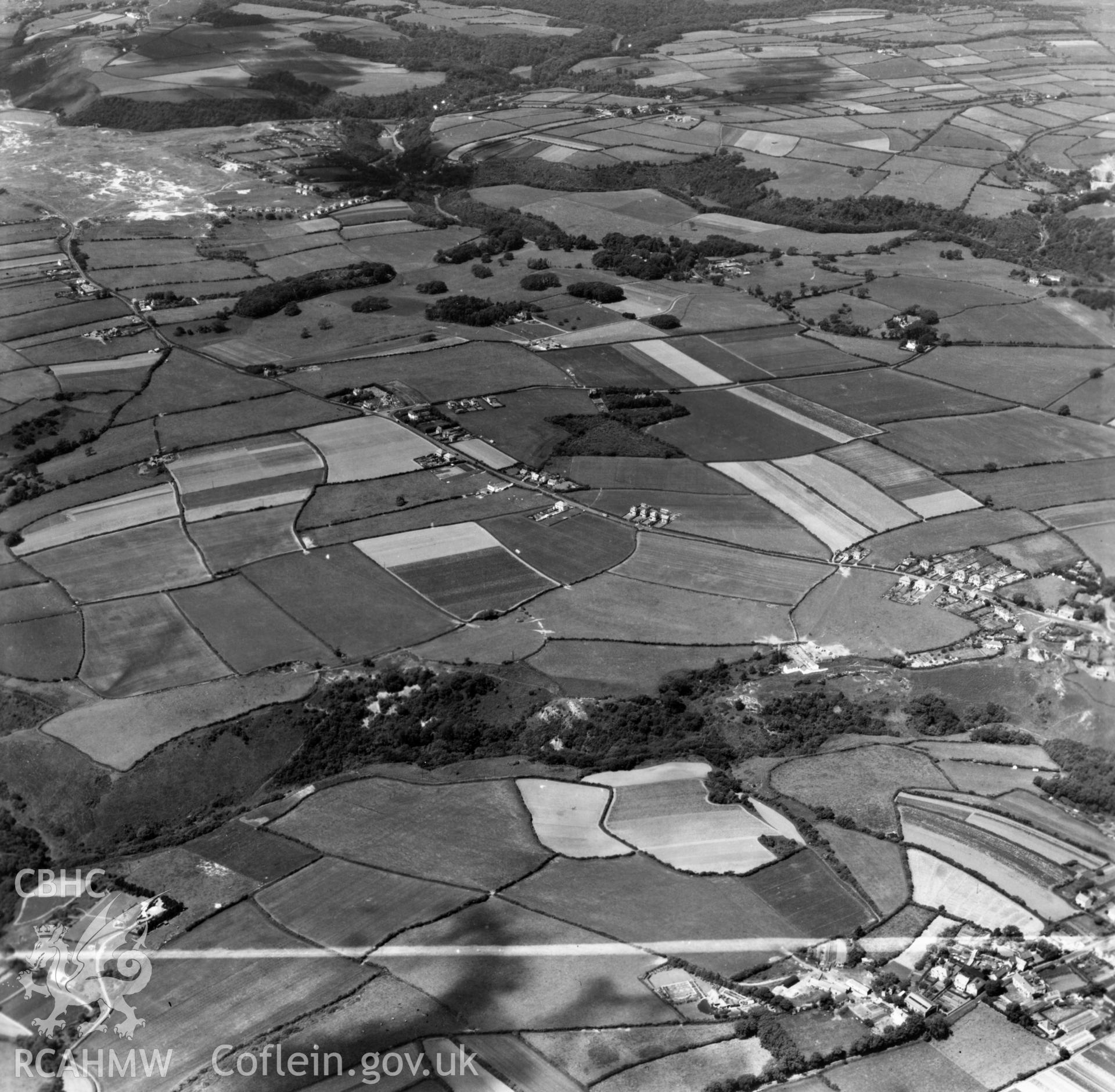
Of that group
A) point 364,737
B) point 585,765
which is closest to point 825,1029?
point 585,765

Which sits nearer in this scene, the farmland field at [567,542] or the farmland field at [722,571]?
the farmland field at [722,571]

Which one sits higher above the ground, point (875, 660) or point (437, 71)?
point (437, 71)

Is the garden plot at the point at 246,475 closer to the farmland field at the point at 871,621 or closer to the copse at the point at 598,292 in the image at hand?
the farmland field at the point at 871,621

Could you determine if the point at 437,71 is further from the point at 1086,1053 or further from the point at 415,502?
the point at 1086,1053

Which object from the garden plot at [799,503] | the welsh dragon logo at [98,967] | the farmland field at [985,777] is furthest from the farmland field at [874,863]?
the welsh dragon logo at [98,967]

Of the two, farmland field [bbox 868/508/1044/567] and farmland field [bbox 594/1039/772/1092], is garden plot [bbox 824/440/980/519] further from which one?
farmland field [bbox 594/1039/772/1092]

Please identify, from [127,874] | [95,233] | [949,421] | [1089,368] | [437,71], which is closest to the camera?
[127,874]

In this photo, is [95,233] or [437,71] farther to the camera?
[437,71]

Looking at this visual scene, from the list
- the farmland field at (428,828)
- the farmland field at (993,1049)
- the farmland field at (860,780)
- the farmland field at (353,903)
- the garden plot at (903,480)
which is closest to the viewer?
the farmland field at (993,1049)
